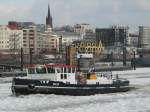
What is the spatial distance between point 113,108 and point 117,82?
67.4 ft

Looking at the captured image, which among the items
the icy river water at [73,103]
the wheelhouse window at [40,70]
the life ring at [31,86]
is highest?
the wheelhouse window at [40,70]

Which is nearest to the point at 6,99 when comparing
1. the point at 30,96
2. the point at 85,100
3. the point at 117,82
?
the point at 30,96

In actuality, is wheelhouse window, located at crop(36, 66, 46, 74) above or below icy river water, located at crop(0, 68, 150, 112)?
above

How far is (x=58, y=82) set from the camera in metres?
61.8

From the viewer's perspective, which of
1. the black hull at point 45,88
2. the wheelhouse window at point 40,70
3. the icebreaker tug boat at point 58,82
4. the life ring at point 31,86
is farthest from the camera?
the wheelhouse window at point 40,70

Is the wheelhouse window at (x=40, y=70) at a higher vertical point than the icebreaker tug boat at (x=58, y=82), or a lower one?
higher

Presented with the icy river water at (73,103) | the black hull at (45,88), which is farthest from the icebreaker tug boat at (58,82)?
the icy river water at (73,103)

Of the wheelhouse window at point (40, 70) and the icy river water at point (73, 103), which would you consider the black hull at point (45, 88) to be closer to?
the icy river water at point (73, 103)

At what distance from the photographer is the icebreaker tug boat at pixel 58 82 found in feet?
202

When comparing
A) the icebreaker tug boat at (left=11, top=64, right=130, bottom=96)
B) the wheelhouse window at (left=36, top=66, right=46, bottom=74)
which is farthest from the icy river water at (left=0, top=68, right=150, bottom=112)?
the wheelhouse window at (left=36, top=66, right=46, bottom=74)

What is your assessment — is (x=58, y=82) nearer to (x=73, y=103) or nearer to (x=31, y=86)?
(x=31, y=86)

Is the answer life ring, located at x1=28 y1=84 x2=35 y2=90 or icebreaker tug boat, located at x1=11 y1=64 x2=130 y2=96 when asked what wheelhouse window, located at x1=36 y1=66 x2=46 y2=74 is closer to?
icebreaker tug boat, located at x1=11 y1=64 x2=130 y2=96

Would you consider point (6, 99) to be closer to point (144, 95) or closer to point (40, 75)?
point (40, 75)

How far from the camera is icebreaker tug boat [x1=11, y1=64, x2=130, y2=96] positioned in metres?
61.4
